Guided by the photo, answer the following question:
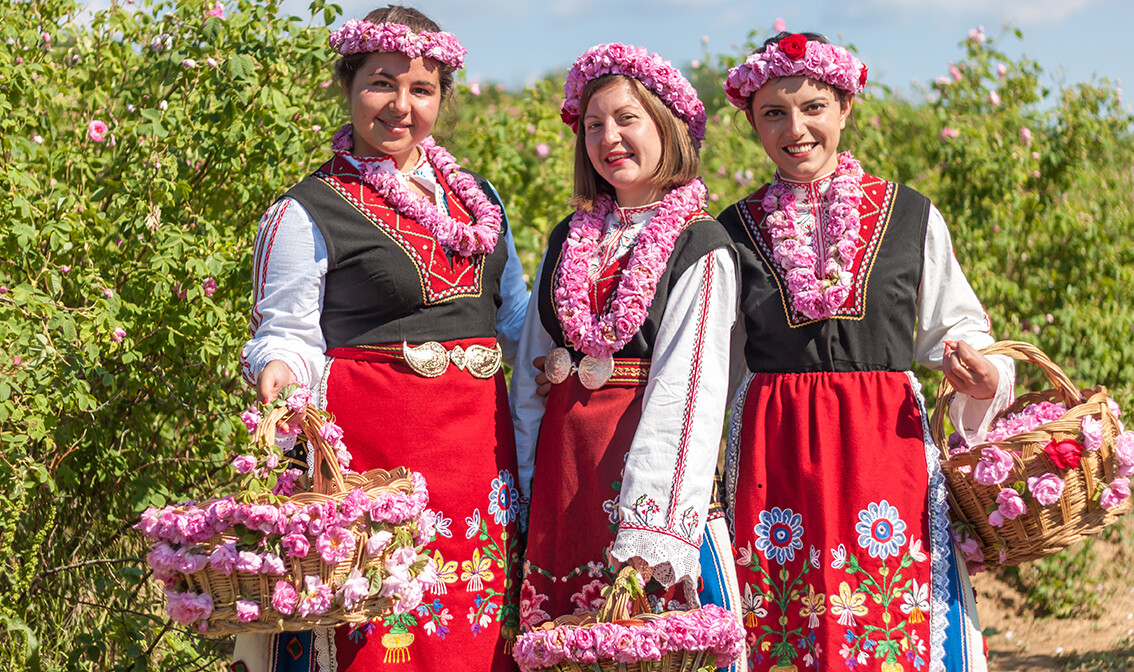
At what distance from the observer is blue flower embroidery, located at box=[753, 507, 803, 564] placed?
274 cm

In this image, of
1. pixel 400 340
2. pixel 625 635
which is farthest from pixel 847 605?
pixel 400 340

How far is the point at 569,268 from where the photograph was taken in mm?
2850

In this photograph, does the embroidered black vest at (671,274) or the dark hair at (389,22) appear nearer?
the embroidered black vest at (671,274)

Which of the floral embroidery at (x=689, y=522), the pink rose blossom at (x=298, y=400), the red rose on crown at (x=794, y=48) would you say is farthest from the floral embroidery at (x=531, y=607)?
the red rose on crown at (x=794, y=48)

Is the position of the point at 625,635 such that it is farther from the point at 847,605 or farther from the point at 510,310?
the point at 510,310

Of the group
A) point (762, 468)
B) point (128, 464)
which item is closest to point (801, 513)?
point (762, 468)

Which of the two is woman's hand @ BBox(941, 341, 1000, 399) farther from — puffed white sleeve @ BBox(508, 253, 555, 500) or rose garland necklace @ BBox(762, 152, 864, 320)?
puffed white sleeve @ BBox(508, 253, 555, 500)

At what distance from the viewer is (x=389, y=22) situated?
9.56ft

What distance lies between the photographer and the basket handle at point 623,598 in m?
2.41

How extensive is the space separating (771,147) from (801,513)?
936 mm

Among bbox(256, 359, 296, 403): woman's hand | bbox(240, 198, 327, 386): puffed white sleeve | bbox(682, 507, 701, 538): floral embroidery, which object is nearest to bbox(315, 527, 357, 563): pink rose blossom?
bbox(256, 359, 296, 403): woman's hand

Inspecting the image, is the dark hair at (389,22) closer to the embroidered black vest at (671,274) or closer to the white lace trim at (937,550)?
the embroidered black vest at (671,274)

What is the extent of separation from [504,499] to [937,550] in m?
1.05

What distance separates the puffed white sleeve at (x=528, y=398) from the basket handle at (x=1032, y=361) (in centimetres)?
99
